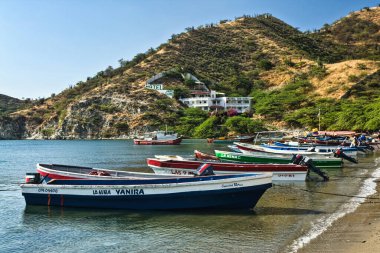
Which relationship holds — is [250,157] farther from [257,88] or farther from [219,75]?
[219,75]

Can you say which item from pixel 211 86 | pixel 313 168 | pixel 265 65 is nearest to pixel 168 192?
pixel 313 168

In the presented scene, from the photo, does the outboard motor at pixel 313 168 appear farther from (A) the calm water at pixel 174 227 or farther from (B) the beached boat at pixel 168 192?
(B) the beached boat at pixel 168 192

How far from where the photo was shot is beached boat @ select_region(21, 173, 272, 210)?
739 inches

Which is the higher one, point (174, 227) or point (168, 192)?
point (168, 192)

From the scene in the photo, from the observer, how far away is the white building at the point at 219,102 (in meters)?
133

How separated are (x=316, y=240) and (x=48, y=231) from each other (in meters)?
11.0

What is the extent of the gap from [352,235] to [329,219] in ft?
9.30

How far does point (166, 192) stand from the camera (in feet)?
62.9

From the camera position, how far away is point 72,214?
20.0 metres

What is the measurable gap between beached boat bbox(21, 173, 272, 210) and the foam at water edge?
10.6ft

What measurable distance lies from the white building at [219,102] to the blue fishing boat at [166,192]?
113 meters

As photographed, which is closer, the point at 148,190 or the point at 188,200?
the point at 188,200

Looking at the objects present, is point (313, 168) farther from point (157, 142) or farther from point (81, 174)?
point (157, 142)

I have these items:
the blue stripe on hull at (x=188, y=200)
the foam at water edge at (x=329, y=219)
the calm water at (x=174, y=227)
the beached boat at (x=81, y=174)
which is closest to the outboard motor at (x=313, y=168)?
the foam at water edge at (x=329, y=219)
